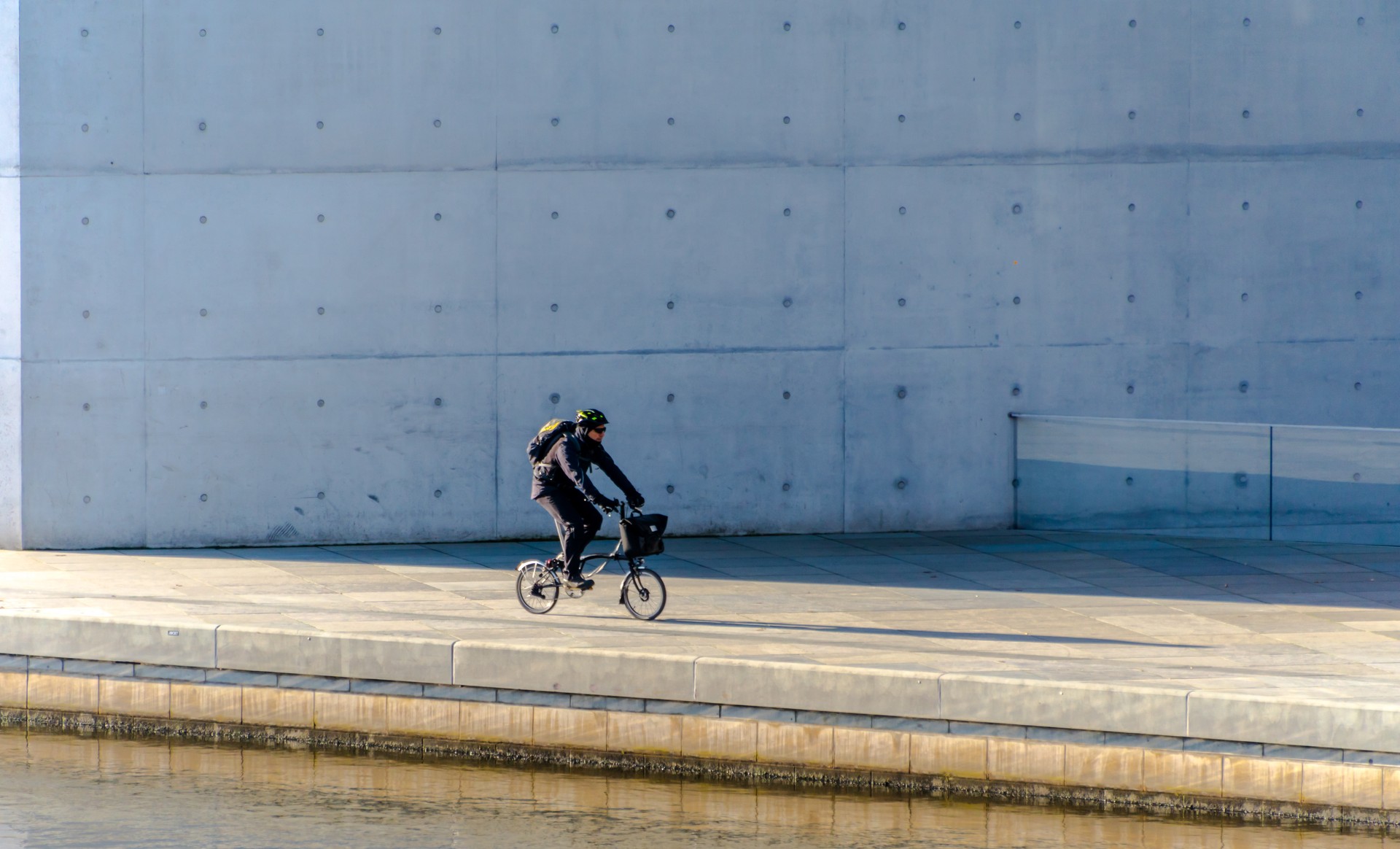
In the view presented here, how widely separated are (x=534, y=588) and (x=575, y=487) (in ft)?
2.61

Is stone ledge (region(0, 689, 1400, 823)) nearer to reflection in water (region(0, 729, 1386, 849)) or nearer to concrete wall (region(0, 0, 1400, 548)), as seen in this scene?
reflection in water (region(0, 729, 1386, 849))

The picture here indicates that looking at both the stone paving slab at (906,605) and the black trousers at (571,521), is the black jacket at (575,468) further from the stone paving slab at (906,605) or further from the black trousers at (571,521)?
the stone paving slab at (906,605)

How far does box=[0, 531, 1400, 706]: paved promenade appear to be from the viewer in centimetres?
1127

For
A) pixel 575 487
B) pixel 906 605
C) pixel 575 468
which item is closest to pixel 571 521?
pixel 575 487

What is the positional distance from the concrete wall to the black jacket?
12.0 ft

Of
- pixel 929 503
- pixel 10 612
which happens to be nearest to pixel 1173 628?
pixel 929 503

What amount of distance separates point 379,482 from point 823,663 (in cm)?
656

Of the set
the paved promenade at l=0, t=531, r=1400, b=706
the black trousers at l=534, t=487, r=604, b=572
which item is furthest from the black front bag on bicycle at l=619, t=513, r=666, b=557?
the paved promenade at l=0, t=531, r=1400, b=706

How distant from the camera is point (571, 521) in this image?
12719 millimetres

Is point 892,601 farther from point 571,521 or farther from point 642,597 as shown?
point 571,521

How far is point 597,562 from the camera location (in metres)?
15.3

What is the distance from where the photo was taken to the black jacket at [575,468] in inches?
492

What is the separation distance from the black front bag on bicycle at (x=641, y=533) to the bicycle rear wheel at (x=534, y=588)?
0.73 m

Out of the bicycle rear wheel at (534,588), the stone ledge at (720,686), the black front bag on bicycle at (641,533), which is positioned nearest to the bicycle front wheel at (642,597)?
the black front bag on bicycle at (641,533)
